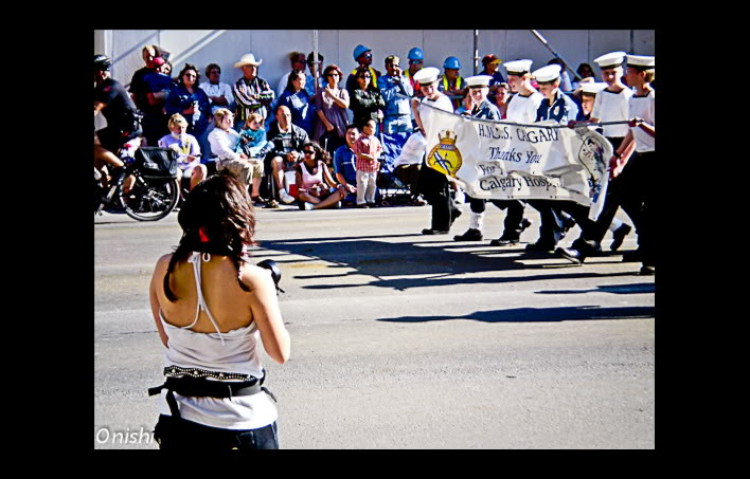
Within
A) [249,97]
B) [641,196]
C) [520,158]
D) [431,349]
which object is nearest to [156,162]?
[249,97]

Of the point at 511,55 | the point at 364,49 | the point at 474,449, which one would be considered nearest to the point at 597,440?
the point at 474,449

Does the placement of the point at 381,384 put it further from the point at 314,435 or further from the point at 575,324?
the point at 575,324

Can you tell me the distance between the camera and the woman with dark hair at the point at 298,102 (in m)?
18.5

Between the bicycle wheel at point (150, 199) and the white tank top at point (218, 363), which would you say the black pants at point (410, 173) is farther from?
the white tank top at point (218, 363)

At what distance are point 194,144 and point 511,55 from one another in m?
7.42

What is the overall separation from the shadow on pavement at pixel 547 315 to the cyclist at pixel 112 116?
7333mm

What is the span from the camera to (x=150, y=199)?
1547 centimetres

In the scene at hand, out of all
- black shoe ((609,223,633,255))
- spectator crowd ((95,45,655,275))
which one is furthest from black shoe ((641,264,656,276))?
spectator crowd ((95,45,655,275))

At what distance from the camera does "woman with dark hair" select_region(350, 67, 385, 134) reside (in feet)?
59.8

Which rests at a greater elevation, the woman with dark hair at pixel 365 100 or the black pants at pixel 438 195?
the woman with dark hair at pixel 365 100

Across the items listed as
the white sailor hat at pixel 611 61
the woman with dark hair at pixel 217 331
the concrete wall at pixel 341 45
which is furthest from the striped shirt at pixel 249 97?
the woman with dark hair at pixel 217 331

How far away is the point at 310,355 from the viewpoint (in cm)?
755

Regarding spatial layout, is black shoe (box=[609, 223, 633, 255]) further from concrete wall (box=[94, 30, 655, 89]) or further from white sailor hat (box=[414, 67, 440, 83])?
concrete wall (box=[94, 30, 655, 89])

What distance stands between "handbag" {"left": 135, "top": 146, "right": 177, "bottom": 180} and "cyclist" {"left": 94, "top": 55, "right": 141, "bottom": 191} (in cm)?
29
